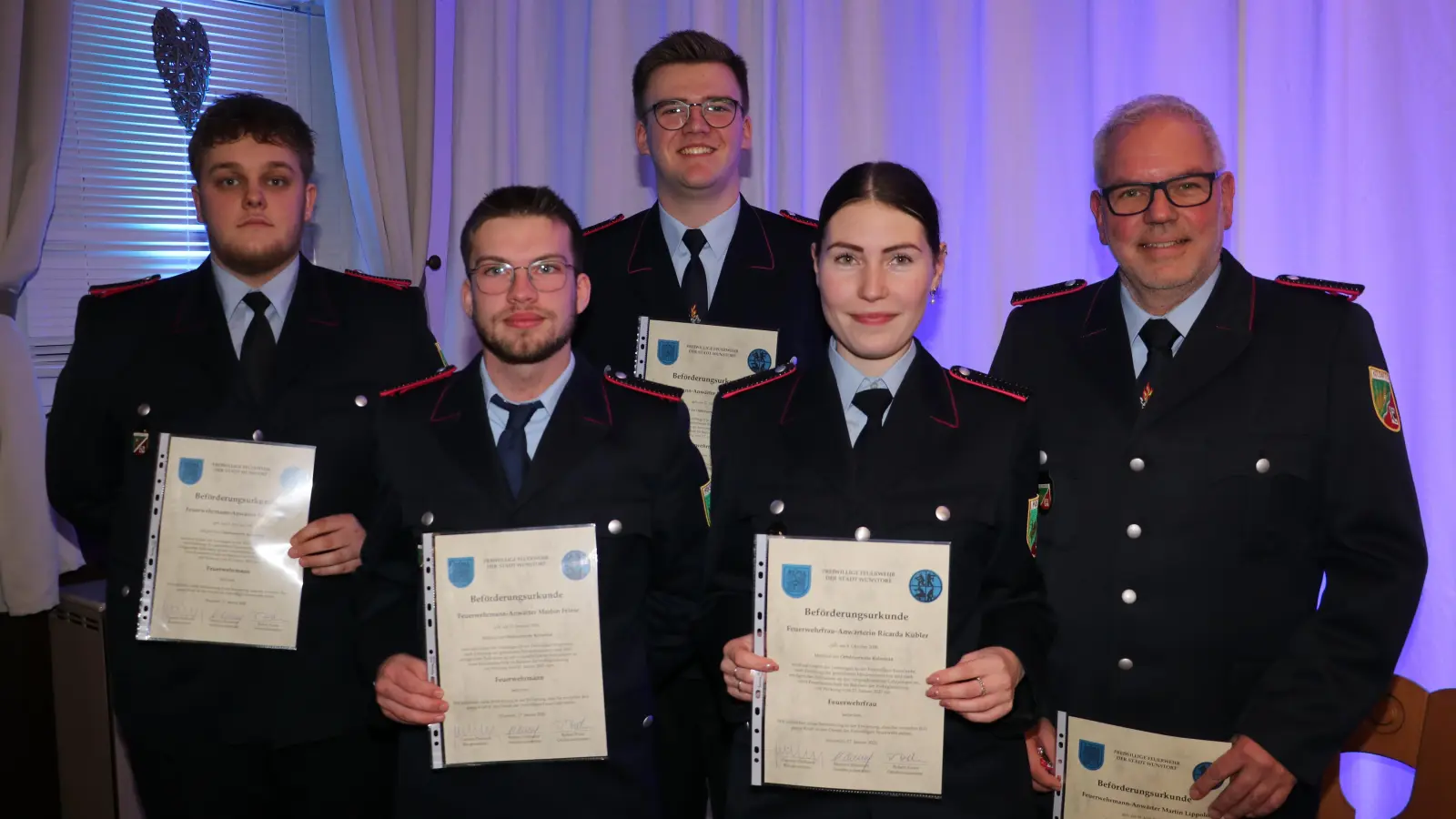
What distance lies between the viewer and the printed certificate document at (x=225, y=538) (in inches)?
99.0

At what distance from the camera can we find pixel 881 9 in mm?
3881

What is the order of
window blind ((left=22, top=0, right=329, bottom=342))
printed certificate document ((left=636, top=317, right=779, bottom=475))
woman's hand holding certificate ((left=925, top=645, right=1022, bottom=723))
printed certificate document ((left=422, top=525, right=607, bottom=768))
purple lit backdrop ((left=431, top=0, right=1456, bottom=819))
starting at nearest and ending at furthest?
woman's hand holding certificate ((left=925, top=645, right=1022, bottom=723)) < printed certificate document ((left=422, top=525, right=607, bottom=768)) < printed certificate document ((left=636, top=317, right=779, bottom=475)) < purple lit backdrop ((left=431, top=0, right=1456, bottom=819)) < window blind ((left=22, top=0, right=329, bottom=342))

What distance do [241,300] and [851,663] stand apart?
5.94 ft

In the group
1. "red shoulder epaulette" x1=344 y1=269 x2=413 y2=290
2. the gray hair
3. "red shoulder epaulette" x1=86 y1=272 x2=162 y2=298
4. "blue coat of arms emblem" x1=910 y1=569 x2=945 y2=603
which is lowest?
"blue coat of arms emblem" x1=910 y1=569 x2=945 y2=603

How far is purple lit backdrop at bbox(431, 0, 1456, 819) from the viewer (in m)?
2.94

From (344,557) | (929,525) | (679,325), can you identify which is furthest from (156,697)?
(929,525)

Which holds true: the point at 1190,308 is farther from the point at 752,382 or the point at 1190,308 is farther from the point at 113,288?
the point at 113,288

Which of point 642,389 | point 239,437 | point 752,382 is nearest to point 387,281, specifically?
point 239,437

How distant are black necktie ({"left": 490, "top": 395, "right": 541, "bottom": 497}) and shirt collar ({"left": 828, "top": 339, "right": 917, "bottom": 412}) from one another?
0.68 meters

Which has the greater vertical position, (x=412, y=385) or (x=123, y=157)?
(x=123, y=157)

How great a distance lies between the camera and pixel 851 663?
6.52 ft

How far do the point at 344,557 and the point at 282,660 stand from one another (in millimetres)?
318

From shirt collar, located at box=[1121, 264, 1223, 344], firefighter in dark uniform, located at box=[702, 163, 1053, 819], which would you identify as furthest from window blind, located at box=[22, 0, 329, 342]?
shirt collar, located at box=[1121, 264, 1223, 344]

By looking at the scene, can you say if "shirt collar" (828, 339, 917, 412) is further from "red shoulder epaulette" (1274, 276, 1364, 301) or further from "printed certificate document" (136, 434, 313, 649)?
"printed certificate document" (136, 434, 313, 649)
